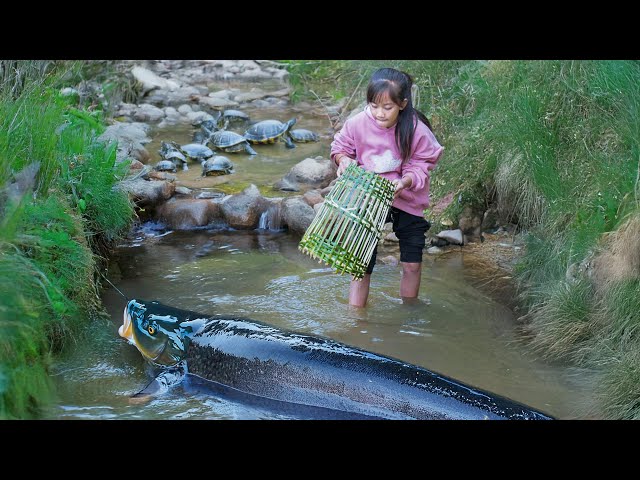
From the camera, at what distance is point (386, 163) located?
187 inches

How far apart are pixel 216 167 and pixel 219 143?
119 centimetres

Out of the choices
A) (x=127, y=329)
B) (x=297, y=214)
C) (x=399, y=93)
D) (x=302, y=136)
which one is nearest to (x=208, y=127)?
(x=302, y=136)

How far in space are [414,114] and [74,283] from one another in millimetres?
2336

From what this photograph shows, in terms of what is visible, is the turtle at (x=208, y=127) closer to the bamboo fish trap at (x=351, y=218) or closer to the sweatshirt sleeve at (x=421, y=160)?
the sweatshirt sleeve at (x=421, y=160)

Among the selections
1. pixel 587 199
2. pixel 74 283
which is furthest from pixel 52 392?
pixel 587 199

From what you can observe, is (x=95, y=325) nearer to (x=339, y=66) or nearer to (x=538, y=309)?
(x=538, y=309)

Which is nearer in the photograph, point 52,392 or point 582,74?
point 52,392

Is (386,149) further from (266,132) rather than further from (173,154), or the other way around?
(266,132)

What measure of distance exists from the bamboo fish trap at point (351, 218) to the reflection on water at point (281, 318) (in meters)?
0.65

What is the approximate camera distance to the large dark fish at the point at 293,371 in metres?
3.50

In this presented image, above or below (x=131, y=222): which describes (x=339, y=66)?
above

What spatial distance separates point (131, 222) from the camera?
21.7 feet

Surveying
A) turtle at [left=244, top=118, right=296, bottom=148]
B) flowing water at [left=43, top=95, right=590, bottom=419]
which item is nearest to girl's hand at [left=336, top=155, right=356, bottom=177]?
flowing water at [left=43, top=95, right=590, bottom=419]

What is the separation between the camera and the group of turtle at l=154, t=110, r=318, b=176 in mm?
8461
